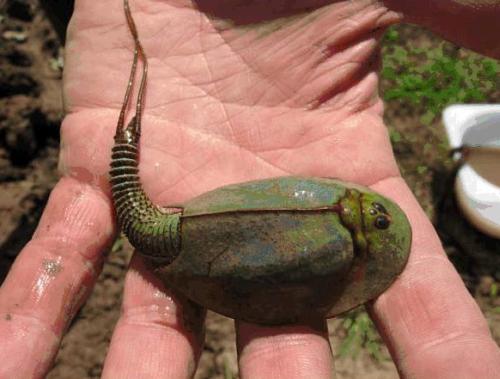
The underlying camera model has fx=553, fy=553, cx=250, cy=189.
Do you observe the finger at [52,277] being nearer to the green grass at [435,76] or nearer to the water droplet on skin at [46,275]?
the water droplet on skin at [46,275]

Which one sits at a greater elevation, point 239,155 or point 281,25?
point 281,25

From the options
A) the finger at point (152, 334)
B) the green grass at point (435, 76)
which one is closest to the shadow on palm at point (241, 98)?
the finger at point (152, 334)

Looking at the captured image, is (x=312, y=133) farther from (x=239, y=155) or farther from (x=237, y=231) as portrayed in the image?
(x=237, y=231)

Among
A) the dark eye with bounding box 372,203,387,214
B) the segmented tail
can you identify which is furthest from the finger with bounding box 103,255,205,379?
the dark eye with bounding box 372,203,387,214

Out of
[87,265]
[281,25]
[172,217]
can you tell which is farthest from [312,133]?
[87,265]

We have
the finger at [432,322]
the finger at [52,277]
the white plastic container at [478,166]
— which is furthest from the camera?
the white plastic container at [478,166]
